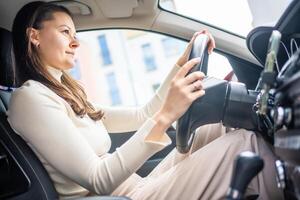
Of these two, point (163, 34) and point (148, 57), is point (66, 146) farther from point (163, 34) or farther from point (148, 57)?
point (148, 57)

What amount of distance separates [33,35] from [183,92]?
617mm

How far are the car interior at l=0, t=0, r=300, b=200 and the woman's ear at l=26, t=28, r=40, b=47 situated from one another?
98 millimetres

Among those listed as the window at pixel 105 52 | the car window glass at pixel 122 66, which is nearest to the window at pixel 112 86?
the car window glass at pixel 122 66

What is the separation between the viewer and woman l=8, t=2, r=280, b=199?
860 mm

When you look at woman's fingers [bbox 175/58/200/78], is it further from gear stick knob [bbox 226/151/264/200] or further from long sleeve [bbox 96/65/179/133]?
long sleeve [bbox 96/65/179/133]

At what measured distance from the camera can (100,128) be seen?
4.17 ft

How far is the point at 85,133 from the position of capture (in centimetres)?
118

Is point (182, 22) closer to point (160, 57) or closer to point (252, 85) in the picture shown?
point (252, 85)

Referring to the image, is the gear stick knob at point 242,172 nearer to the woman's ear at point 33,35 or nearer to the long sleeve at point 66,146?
the long sleeve at point 66,146

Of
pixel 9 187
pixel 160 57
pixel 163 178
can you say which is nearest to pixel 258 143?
pixel 163 178

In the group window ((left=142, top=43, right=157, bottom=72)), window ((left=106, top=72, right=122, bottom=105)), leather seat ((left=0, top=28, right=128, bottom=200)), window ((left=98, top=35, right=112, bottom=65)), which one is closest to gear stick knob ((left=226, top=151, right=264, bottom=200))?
leather seat ((left=0, top=28, right=128, bottom=200))

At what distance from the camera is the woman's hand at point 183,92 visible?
85cm

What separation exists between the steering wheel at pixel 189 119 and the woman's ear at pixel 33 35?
21.1 inches

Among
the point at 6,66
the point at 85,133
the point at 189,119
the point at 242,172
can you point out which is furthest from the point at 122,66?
the point at 242,172
